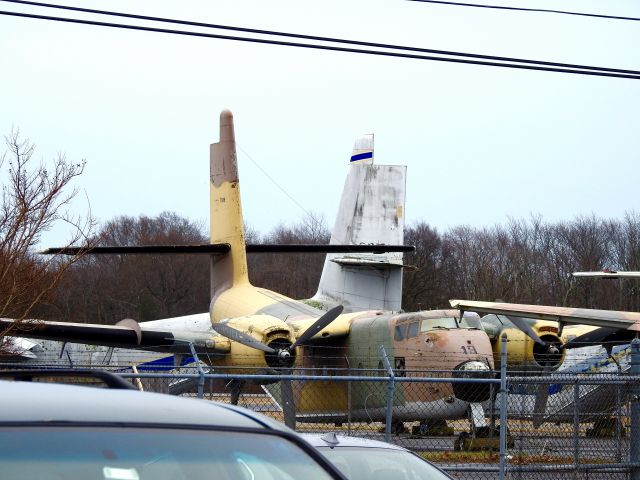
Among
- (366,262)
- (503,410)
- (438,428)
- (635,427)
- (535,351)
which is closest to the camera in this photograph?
(503,410)

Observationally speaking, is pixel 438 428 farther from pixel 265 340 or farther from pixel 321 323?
pixel 265 340

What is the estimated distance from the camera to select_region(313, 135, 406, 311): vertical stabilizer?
28.8m

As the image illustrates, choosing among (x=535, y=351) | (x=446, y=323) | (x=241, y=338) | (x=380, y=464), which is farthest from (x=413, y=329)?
(x=380, y=464)

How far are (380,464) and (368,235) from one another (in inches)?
927


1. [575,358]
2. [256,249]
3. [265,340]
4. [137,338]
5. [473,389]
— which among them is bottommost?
[575,358]

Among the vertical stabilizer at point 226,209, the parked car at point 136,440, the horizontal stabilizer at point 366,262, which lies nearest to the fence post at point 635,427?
the parked car at point 136,440

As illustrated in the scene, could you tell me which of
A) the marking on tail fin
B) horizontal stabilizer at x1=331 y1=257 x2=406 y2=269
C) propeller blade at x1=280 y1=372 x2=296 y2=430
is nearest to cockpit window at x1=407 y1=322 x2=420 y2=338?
propeller blade at x1=280 y1=372 x2=296 y2=430

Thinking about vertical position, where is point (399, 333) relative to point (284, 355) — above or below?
above

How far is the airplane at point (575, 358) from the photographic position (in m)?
11.5

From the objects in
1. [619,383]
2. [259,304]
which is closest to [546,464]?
[619,383]

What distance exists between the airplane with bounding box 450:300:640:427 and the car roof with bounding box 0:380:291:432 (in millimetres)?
8386

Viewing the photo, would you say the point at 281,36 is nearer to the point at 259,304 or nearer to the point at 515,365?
the point at 515,365

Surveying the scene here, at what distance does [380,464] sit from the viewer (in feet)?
21.5

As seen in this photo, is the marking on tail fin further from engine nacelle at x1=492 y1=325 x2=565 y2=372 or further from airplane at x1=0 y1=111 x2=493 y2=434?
engine nacelle at x1=492 y1=325 x2=565 y2=372
